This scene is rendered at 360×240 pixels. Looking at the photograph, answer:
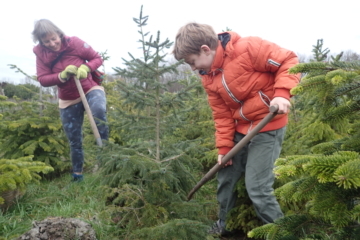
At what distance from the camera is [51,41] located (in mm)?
3553

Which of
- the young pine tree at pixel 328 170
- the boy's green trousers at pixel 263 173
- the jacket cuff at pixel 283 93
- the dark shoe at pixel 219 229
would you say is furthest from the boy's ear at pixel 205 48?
the dark shoe at pixel 219 229

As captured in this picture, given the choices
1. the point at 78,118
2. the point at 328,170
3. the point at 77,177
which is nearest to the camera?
the point at 328,170

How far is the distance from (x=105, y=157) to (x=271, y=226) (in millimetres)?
1644

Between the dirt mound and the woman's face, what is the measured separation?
2291 millimetres

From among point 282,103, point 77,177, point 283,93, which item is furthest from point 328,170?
point 77,177

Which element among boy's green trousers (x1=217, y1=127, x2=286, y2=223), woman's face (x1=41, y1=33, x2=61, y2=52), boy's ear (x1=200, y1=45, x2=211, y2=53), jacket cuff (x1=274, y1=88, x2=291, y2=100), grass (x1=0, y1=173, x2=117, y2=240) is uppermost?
boy's ear (x1=200, y1=45, x2=211, y2=53)

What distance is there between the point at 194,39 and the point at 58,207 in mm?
2746

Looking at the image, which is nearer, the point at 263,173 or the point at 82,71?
the point at 263,173

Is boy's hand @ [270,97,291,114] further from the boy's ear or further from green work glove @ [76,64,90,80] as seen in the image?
green work glove @ [76,64,90,80]

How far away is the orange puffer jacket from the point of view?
7.27 feet

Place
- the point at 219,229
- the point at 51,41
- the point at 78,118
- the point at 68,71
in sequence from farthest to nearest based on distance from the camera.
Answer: the point at 78,118 → the point at 68,71 → the point at 51,41 → the point at 219,229

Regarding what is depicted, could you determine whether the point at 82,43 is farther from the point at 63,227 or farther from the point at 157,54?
the point at 63,227

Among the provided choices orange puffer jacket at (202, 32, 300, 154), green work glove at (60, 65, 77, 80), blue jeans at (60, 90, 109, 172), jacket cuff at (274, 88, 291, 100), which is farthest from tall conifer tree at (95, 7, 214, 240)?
green work glove at (60, 65, 77, 80)

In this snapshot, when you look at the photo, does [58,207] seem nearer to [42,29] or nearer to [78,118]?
[78,118]
